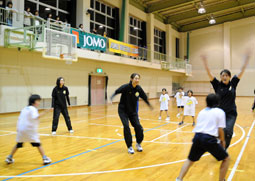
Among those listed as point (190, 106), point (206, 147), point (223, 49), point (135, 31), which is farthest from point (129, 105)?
point (223, 49)

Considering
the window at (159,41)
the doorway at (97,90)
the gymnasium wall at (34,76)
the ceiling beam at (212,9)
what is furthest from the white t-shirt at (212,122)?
the ceiling beam at (212,9)

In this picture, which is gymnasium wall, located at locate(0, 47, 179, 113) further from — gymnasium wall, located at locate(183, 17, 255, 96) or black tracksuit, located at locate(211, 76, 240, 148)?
gymnasium wall, located at locate(183, 17, 255, 96)

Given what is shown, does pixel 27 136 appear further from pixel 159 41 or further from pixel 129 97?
pixel 159 41

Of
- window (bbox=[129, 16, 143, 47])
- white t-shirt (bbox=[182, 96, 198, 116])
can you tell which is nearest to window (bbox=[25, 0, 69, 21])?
window (bbox=[129, 16, 143, 47])

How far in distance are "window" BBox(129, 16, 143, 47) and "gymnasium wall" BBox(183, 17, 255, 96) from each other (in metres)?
10.5

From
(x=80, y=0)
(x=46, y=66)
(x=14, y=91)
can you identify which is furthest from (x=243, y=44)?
(x=14, y=91)

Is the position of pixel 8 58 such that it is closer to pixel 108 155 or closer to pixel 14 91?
pixel 14 91

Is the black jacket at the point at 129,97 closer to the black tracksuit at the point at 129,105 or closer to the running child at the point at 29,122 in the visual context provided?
the black tracksuit at the point at 129,105

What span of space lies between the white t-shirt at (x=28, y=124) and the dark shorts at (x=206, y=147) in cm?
262

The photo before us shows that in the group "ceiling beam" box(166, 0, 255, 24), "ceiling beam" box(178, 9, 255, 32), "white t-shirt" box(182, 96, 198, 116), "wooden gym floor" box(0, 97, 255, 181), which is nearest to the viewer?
"wooden gym floor" box(0, 97, 255, 181)

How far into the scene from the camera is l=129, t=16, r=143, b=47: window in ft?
76.2

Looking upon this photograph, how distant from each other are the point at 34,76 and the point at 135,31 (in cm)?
1339

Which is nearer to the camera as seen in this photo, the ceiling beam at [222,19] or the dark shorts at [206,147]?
the dark shorts at [206,147]

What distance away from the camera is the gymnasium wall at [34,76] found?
1228 cm
